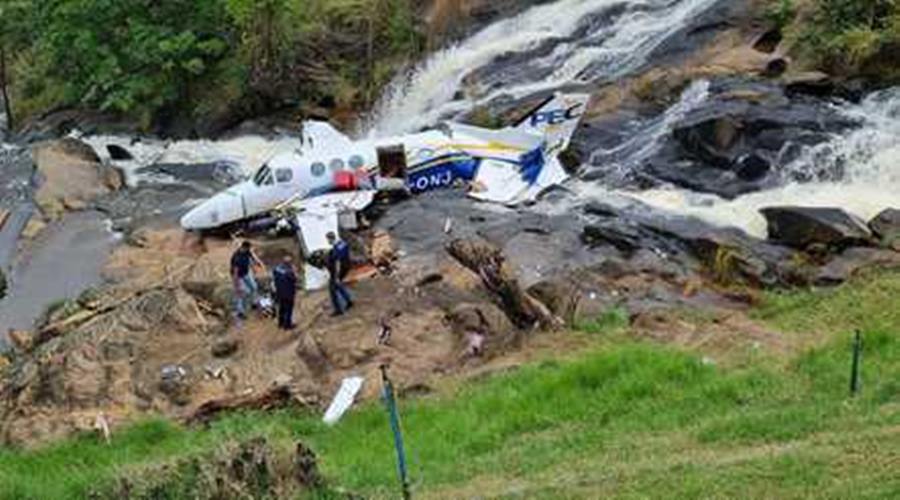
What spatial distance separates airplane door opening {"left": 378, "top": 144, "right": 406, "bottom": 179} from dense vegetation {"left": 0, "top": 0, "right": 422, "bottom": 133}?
1102cm

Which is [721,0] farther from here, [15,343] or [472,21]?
[15,343]

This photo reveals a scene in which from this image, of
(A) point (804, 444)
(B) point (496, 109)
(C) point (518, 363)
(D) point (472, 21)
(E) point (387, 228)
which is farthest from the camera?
(D) point (472, 21)

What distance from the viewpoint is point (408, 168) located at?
29.7 m

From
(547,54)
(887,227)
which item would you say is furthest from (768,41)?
(887,227)

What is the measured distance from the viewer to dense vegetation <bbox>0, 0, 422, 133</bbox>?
4100cm

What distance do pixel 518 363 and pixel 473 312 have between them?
5.29 feet

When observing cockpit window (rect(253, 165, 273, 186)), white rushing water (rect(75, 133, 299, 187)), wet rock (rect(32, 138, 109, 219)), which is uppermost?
cockpit window (rect(253, 165, 273, 186))

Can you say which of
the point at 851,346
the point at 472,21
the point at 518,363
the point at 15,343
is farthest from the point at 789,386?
the point at 472,21

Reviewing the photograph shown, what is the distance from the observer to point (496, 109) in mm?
35219

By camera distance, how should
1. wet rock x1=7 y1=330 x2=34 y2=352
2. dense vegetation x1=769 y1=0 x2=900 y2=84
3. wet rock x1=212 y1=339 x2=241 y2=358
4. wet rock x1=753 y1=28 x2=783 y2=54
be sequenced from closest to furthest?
wet rock x1=212 y1=339 x2=241 y2=358 → wet rock x1=7 y1=330 x2=34 y2=352 → dense vegetation x1=769 y1=0 x2=900 y2=84 → wet rock x1=753 y1=28 x2=783 y2=54

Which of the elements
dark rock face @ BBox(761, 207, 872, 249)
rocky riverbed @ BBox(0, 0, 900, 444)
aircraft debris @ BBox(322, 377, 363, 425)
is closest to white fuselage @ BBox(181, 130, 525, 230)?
rocky riverbed @ BBox(0, 0, 900, 444)

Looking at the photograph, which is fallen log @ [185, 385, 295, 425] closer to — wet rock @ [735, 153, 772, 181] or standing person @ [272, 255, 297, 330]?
standing person @ [272, 255, 297, 330]

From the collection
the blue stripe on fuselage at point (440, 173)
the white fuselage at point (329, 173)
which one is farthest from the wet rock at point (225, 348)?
the blue stripe on fuselage at point (440, 173)

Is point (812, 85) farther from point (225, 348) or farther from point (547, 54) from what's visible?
point (225, 348)
